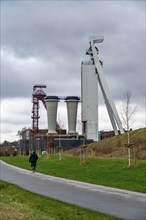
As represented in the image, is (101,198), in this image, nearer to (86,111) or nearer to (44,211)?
(44,211)

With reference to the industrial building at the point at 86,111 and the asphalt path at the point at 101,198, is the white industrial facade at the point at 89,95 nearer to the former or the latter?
the industrial building at the point at 86,111

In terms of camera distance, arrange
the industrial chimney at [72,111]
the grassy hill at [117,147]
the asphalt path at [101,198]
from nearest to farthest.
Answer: the asphalt path at [101,198] < the grassy hill at [117,147] < the industrial chimney at [72,111]

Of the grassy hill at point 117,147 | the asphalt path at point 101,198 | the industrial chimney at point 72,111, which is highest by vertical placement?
the industrial chimney at point 72,111

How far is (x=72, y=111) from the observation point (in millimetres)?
86000

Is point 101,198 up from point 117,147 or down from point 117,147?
down

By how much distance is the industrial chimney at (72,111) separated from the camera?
280 feet

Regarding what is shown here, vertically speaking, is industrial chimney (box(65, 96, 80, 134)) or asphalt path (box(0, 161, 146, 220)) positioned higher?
industrial chimney (box(65, 96, 80, 134))

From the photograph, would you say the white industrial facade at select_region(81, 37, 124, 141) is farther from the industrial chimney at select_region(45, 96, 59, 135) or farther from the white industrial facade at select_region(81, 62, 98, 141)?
the industrial chimney at select_region(45, 96, 59, 135)

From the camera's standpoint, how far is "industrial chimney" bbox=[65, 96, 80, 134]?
85438 millimetres

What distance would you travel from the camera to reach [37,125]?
9356 cm

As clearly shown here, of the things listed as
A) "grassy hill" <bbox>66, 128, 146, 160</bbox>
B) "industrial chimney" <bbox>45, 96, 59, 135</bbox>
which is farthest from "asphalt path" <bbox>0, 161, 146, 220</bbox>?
"industrial chimney" <bbox>45, 96, 59, 135</bbox>

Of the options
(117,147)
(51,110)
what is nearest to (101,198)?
(117,147)

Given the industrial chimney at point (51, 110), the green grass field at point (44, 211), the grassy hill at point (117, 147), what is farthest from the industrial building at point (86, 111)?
the green grass field at point (44, 211)

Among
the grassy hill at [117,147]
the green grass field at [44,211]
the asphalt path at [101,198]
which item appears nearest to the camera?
the green grass field at [44,211]
